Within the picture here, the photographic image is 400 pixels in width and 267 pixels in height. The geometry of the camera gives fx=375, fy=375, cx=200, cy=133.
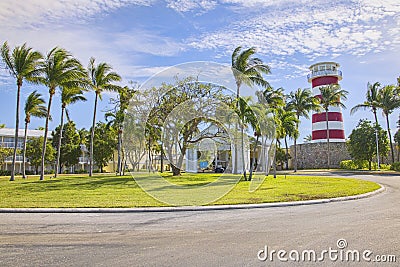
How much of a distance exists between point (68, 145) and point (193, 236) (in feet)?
167

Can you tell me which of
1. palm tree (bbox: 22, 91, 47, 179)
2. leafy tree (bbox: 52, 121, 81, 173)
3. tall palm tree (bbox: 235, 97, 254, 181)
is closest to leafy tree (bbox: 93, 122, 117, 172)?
leafy tree (bbox: 52, 121, 81, 173)

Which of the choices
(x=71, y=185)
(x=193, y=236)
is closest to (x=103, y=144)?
(x=71, y=185)

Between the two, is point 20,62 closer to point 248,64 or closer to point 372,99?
point 248,64

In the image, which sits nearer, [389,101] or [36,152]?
[389,101]

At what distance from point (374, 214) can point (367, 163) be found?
37.9 meters

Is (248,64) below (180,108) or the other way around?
the other way around

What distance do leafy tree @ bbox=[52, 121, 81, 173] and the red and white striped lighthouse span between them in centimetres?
3440

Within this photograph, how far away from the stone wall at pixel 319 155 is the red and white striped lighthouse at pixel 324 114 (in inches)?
40.4

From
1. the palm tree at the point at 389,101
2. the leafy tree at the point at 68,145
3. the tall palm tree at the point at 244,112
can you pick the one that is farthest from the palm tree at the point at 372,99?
the leafy tree at the point at 68,145

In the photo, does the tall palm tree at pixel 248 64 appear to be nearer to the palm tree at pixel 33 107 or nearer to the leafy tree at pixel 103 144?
the palm tree at pixel 33 107

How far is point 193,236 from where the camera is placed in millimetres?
7273

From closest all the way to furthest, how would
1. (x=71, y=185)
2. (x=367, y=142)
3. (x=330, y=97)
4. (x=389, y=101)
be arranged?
1. (x=71, y=185)
2. (x=367, y=142)
3. (x=389, y=101)
4. (x=330, y=97)

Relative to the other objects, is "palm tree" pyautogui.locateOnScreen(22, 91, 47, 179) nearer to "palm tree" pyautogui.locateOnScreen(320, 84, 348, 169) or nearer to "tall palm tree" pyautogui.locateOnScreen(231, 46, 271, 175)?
"tall palm tree" pyautogui.locateOnScreen(231, 46, 271, 175)

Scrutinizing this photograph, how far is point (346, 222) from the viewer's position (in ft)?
28.3
